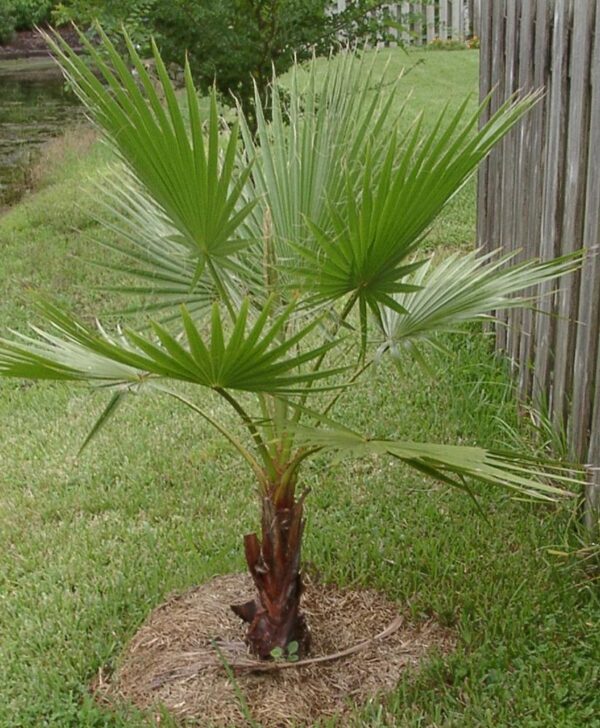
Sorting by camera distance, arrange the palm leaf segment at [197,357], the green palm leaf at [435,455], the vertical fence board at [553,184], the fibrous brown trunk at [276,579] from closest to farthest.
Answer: the palm leaf segment at [197,357]
the green palm leaf at [435,455]
the fibrous brown trunk at [276,579]
the vertical fence board at [553,184]

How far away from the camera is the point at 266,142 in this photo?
2557 millimetres

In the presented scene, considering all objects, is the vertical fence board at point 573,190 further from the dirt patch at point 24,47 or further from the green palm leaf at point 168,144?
the dirt patch at point 24,47

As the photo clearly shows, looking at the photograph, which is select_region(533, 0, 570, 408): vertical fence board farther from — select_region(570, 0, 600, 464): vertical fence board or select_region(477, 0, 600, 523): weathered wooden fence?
select_region(570, 0, 600, 464): vertical fence board

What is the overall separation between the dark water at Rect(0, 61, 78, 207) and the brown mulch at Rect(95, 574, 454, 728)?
7546mm

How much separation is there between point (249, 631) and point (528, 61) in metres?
2.45

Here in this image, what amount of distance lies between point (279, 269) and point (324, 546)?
5.02 ft

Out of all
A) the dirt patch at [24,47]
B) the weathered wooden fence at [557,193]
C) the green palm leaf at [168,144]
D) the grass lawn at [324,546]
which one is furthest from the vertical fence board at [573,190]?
the dirt patch at [24,47]

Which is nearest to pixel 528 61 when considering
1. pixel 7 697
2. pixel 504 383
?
pixel 504 383

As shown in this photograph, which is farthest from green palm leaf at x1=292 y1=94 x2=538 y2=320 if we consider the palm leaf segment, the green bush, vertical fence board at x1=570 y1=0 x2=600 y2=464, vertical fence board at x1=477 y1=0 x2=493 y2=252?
the green bush

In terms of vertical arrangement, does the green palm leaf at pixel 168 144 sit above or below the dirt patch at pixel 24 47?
below

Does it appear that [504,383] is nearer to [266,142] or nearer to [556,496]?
[556,496]

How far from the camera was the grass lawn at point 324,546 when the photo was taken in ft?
8.36

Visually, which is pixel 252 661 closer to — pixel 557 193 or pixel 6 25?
pixel 557 193

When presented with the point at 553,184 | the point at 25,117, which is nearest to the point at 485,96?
the point at 553,184
